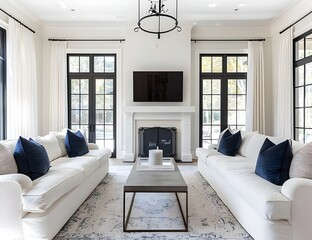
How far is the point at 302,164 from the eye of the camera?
2.37 metres

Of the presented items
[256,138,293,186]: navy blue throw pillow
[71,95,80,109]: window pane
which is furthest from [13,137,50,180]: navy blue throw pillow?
[71,95,80,109]: window pane

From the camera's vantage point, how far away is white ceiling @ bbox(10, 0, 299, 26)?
16.8 feet

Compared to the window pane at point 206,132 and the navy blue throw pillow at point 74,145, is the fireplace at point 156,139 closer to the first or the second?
the window pane at point 206,132

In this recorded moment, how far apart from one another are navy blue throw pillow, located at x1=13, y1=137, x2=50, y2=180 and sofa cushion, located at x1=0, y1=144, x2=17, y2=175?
0.06 meters

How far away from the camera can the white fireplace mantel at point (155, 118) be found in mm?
6156

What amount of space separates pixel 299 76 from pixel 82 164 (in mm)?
4765

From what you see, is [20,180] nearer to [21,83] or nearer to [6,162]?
[6,162]

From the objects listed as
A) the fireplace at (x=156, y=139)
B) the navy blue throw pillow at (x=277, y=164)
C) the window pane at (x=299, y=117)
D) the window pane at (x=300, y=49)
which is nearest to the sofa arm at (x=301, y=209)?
the navy blue throw pillow at (x=277, y=164)

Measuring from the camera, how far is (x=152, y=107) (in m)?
6.15

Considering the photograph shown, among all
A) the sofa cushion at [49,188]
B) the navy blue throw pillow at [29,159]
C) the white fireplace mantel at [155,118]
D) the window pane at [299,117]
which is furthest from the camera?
the white fireplace mantel at [155,118]

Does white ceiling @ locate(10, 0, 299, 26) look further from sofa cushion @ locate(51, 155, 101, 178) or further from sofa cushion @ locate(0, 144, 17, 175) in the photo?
sofa cushion @ locate(0, 144, 17, 175)

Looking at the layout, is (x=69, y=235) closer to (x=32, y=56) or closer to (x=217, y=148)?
(x=217, y=148)

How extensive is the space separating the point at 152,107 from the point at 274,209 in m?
4.37

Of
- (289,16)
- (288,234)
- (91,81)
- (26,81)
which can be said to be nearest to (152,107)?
(91,81)
